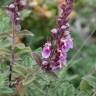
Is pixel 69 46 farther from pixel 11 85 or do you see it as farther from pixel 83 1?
pixel 83 1

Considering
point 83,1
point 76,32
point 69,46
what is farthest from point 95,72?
point 83,1

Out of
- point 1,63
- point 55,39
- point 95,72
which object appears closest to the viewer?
point 55,39

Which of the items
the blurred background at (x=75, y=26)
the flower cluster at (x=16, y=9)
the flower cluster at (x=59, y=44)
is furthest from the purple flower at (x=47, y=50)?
the blurred background at (x=75, y=26)

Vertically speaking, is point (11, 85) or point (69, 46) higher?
point (69, 46)

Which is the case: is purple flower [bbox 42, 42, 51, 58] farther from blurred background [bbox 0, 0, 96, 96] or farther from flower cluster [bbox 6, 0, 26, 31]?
blurred background [bbox 0, 0, 96, 96]

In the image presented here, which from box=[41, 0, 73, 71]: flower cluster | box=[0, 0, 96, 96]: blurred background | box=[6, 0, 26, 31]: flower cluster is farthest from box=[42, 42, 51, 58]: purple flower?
box=[0, 0, 96, 96]: blurred background

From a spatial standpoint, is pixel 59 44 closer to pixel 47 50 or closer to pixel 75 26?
pixel 47 50

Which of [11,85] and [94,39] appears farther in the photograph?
[94,39]

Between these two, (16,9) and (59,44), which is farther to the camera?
(16,9)

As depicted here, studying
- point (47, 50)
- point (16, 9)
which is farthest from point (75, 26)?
point (47, 50)
